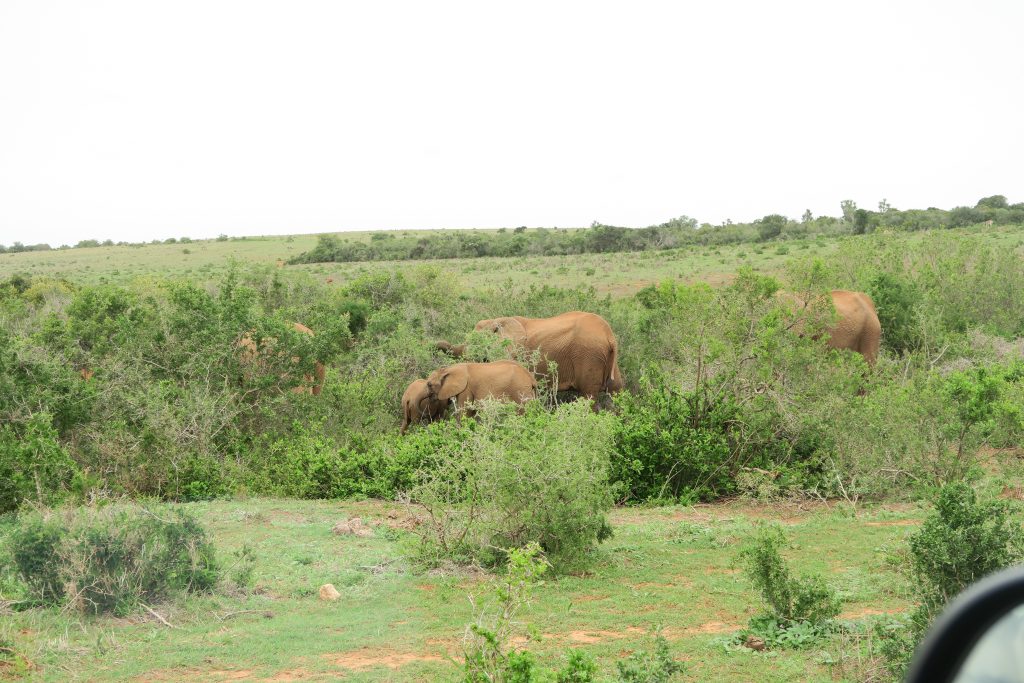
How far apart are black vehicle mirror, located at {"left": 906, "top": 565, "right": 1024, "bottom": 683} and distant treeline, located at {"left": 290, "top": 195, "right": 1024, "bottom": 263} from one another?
5419cm

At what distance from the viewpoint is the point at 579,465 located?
31.8ft

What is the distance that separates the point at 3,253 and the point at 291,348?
274ft

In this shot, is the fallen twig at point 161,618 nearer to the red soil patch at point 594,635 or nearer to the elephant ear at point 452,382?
the red soil patch at point 594,635

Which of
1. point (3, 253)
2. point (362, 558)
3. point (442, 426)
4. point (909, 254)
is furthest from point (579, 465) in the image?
point (3, 253)

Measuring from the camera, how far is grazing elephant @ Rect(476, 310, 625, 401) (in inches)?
727

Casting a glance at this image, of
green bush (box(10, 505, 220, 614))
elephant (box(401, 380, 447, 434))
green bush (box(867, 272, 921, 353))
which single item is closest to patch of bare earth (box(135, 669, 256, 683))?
green bush (box(10, 505, 220, 614))

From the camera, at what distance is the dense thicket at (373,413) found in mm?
12055

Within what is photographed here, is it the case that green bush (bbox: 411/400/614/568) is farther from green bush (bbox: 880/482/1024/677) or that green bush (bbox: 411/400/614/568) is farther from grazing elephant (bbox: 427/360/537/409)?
grazing elephant (bbox: 427/360/537/409)

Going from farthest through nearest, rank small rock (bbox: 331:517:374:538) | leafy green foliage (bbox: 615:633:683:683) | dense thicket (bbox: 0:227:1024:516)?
dense thicket (bbox: 0:227:1024:516) → small rock (bbox: 331:517:374:538) → leafy green foliage (bbox: 615:633:683:683)

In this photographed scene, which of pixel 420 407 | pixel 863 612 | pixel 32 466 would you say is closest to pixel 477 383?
pixel 420 407

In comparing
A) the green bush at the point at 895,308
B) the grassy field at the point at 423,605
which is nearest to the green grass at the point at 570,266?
the green bush at the point at 895,308

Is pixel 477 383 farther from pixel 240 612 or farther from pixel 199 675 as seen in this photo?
pixel 199 675

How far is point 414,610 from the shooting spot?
332 inches

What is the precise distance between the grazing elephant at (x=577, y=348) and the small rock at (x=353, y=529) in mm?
7490
